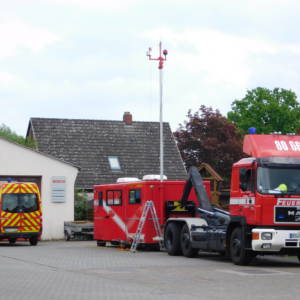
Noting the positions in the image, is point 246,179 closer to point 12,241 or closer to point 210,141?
point 12,241

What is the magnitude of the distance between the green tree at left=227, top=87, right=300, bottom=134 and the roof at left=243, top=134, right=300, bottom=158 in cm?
5754

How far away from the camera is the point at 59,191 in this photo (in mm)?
44531

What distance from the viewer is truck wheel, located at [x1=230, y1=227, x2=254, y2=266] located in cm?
2295

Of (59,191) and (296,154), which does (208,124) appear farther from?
(296,154)

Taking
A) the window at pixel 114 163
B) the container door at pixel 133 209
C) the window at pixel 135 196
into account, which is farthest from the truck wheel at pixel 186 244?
the window at pixel 114 163

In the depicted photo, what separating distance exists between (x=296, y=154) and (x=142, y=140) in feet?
114

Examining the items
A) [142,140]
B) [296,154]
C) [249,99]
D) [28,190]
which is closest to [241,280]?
[296,154]

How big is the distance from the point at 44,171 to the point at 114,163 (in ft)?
35.2

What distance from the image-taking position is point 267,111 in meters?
82.1

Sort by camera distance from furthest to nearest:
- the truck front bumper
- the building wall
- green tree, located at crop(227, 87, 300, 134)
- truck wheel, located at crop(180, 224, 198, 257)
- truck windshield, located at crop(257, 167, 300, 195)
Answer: green tree, located at crop(227, 87, 300, 134), the building wall, truck wheel, located at crop(180, 224, 198, 257), truck windshield, located at crop(257, 167, 300, 195), the truck front bumper

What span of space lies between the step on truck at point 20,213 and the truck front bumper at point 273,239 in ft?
54.4

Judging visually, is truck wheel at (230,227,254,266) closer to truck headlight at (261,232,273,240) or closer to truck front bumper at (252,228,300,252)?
truck front bumper at (252,228,300,252)

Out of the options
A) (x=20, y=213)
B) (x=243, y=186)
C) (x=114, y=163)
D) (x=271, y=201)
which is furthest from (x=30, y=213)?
(x=114, y=163)

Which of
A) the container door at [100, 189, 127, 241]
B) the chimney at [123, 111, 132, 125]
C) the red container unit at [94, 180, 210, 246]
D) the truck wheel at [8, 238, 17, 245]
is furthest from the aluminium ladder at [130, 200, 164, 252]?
the chimney at [123, 111, 132, 125]
